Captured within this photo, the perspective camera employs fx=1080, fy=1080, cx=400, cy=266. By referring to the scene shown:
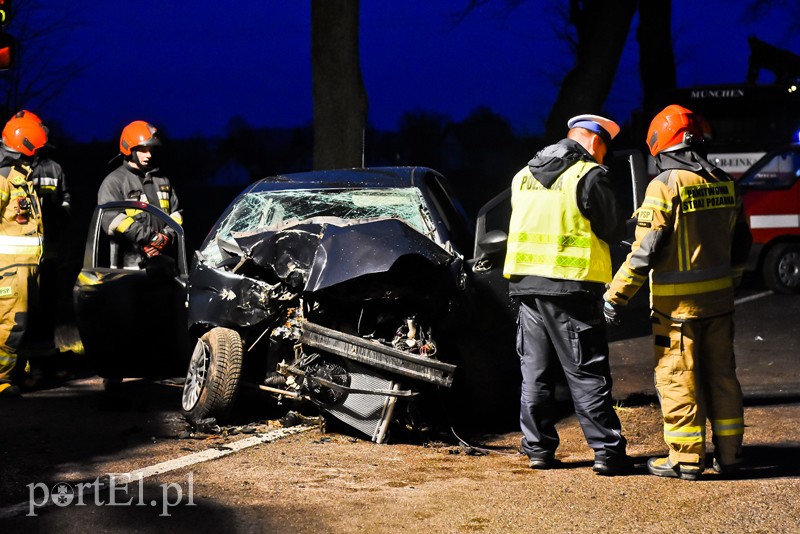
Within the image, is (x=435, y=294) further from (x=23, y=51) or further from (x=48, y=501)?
(x=23, y=51)

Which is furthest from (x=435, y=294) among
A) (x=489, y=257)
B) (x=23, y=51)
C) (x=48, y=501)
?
(x=23, y=51)

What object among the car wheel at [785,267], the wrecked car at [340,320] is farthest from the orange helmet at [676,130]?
the car wheel at [785,267]

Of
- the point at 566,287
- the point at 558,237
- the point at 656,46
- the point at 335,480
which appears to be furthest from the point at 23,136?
the point at 656,46

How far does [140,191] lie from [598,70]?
11770 mm

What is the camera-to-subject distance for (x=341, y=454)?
600cm

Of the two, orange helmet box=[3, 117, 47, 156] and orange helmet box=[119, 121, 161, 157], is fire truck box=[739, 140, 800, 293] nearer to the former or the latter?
orange helmet box=[119, 121, 161, 157]

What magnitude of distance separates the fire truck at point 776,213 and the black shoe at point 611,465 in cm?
820

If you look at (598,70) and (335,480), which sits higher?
(598,70)

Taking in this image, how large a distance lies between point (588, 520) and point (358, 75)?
7.79m

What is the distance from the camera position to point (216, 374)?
251 inches

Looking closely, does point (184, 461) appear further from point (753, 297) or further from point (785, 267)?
point (785, 267)

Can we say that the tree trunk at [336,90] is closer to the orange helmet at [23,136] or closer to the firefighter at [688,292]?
the orange helmet at [23,136]

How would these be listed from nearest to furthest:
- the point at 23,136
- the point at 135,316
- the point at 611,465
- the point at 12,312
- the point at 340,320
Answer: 1. the point at 611,465
2. the point at 340,320
3. the point at 135,316
4. the point at 12,312
5. the point at 23,136

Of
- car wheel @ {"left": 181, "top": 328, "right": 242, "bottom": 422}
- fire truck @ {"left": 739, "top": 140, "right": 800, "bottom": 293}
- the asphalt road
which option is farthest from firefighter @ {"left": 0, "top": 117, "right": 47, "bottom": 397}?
fire truck @ {"left": 739, "top": 140, "right": 800, "bottom": 293}
